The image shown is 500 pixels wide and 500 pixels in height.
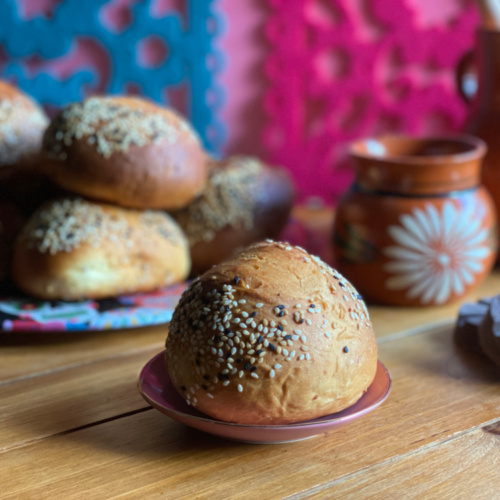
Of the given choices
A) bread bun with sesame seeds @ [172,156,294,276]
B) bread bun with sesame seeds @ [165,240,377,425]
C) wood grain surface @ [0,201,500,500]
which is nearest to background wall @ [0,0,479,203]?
bread bun with sesame seeds @ [172,156,294,276]

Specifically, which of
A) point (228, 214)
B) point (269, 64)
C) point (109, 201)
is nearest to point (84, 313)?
point (109, 201)

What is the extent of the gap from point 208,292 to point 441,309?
553 millimetres

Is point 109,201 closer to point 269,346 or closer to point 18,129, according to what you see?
point 18,129

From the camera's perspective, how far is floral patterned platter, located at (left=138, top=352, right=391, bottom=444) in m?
0.64

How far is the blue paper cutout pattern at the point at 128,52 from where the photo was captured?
4.59ft

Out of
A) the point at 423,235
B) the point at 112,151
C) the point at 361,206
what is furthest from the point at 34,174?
the point at 423,235

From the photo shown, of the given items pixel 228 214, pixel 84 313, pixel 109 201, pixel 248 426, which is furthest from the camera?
pixel 228 214

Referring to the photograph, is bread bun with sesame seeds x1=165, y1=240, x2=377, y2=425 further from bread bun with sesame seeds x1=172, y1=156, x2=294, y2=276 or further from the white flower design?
bread bun with sesame seeds x1=172, y1=156, x2=294, y2=276

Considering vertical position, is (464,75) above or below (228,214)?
above

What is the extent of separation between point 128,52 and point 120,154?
505mm

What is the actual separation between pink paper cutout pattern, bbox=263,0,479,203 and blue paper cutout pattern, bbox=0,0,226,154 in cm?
15

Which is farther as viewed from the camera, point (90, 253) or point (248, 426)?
point (90, 253)

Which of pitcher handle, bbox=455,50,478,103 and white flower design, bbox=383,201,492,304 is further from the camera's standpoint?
pitcher handle, bbox=455,50,478,103

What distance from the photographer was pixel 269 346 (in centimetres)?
65
